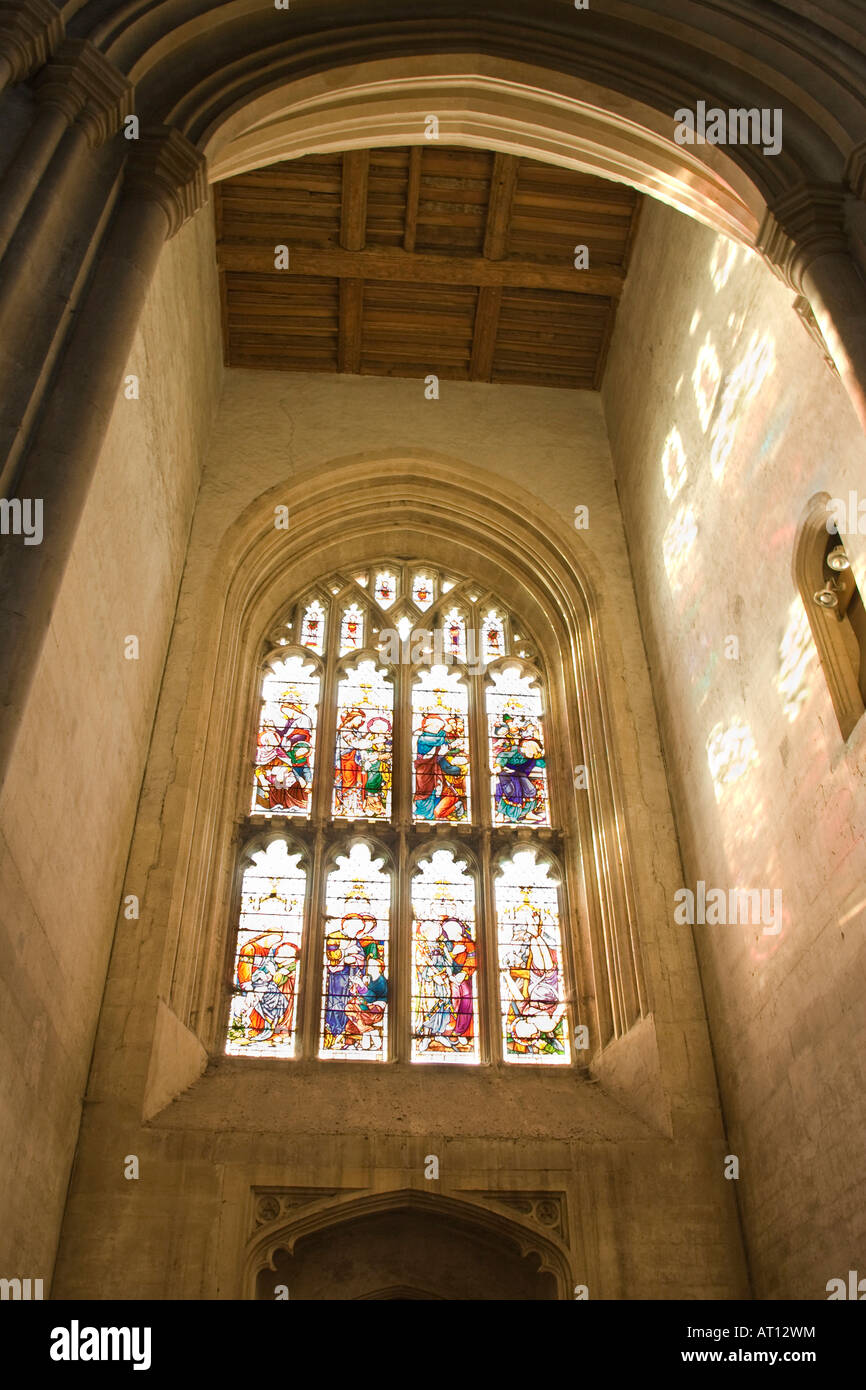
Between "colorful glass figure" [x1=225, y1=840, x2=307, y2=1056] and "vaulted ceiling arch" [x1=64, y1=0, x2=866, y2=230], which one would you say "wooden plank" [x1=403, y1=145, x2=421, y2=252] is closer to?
"vaulted ceiling arch" [x1=64, y1=0, x2=866, y2=230]

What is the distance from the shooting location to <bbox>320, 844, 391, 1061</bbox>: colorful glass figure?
7.13 meters

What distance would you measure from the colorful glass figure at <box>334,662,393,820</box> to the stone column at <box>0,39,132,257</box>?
485 centimetres

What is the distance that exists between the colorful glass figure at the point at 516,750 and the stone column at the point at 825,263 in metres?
4.37

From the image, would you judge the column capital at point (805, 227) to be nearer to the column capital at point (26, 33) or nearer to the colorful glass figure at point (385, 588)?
the column capital at point (26, 33)

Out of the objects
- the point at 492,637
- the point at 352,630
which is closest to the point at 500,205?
the point at 492,637

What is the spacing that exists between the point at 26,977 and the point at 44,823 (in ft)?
2.28

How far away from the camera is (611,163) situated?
623 centimetres

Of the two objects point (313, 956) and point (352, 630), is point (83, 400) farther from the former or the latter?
point (352, 630)

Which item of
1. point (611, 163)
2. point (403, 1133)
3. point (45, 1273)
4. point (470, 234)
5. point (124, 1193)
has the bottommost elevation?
point (45, 1273)

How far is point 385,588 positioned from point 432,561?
0.53 m

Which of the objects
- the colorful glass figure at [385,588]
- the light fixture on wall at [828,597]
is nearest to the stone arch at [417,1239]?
the light fixture on wall at [828,597]

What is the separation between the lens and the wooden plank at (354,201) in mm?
8852

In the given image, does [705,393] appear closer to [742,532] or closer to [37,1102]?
[742,532]
